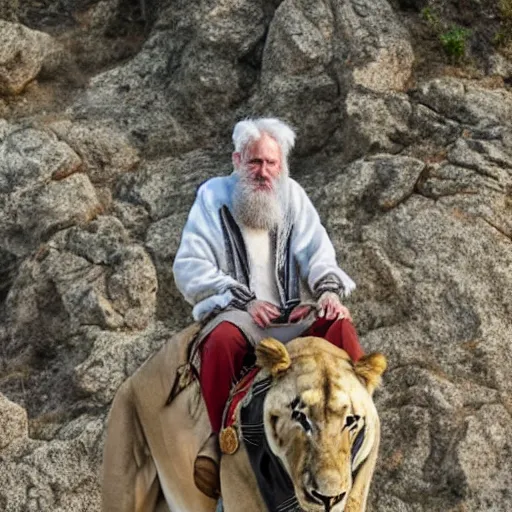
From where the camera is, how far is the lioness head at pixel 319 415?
5.60 m

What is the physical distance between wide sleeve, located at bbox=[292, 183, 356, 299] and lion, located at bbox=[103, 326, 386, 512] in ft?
2.51

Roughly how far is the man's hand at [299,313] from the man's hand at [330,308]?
6 centimetres

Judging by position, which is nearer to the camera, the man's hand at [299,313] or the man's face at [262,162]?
the man's hand at [299,313]

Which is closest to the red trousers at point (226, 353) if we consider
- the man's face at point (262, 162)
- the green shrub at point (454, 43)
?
the man's face at point (262, 162)

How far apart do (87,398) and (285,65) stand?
10.1 ft

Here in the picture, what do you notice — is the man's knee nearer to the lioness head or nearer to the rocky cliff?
the lioness head

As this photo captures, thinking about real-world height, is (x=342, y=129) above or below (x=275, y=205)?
below

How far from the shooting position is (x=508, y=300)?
30.5 ft

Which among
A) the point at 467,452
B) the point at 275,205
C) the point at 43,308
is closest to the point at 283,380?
the point at 275,205

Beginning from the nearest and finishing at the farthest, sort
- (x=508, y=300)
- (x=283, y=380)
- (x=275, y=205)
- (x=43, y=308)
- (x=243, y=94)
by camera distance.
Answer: (x=283, y=380)
(x=275, y=205)
(x=508, y=300)
(x=43, y=308)
(x=243, y=94)

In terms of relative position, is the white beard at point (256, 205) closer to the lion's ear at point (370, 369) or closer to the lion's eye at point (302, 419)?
the lion's ear at point (370, 369)

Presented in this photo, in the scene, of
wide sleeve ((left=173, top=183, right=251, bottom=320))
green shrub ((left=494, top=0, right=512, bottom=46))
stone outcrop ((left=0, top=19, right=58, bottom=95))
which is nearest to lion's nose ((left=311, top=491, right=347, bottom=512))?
wide sleeve ((left=173, top=183, right=251, bottom=320))

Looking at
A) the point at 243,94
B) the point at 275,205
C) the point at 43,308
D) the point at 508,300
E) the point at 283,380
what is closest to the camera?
the point at 283,380

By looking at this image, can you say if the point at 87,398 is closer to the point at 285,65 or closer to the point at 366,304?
the point at 366,304
